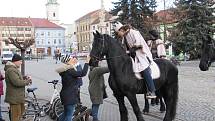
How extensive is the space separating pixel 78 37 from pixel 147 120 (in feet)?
442

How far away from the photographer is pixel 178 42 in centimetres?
4456

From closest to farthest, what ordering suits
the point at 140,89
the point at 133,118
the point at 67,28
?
1. the point at 140,89
2. the point at 133,118
3. the point at 67,28

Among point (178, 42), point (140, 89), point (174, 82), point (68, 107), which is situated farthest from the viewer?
point (178, 42)

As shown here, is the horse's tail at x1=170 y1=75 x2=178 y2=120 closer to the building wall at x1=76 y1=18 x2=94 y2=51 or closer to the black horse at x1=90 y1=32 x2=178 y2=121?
the black horse at x1=90 y1=32 x2=178 y2=121

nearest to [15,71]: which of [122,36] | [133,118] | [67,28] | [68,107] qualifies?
[68,107]

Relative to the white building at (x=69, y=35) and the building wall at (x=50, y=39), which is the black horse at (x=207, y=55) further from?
the building wall at (x=50, y=39)

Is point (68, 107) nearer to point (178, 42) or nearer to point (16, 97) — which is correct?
point (16, 97)

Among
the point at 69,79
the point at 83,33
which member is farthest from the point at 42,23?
the point at 69,79

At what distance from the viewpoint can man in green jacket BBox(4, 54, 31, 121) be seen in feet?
27.4

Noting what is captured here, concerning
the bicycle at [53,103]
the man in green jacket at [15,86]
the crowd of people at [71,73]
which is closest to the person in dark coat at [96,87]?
the crowd of people at [71,73]

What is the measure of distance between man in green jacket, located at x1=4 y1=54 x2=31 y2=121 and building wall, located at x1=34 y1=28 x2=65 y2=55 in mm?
135388

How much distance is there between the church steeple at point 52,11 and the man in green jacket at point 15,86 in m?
141

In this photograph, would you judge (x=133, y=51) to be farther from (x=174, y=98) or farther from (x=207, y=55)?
(x=207, y=55)

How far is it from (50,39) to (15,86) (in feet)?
458
